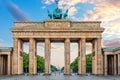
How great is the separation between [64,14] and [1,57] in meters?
23.6

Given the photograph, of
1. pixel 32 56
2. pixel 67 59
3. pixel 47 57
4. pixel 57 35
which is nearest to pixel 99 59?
pixel 67 59

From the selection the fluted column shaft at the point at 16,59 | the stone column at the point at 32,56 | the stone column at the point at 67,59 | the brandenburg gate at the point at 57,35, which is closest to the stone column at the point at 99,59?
the brandenburg gate at the point at 57,35

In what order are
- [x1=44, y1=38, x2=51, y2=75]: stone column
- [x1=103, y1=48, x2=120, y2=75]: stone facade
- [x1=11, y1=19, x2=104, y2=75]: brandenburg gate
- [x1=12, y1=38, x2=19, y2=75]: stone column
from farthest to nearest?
[x1=44, y1=38, x2=51, y2=75]: stone column, [x1=11, y1=19, x2=104, y2=75]: brandenburg gate, [x1=103, y1=48, x2=120, y2=75]: stone facade, [x1=12, y1=38, x2=19, y2=75]: stone column

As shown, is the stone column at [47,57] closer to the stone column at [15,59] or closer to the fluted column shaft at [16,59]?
the fluted column shaft at [16,59]

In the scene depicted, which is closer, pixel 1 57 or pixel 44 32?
pixel 44 32

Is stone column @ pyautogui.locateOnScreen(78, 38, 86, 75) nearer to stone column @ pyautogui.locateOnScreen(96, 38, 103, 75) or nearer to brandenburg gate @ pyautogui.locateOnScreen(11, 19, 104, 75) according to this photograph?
brandenburg gate @ pyautogui.locateOnScreen(11, 19, 104, 75)

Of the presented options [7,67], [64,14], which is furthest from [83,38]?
[7,67]

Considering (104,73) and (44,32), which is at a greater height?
(44,32)

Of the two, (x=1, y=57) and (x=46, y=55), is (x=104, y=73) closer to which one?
(x=46, y=55)

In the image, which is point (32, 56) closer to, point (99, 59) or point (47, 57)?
point (47, 57)

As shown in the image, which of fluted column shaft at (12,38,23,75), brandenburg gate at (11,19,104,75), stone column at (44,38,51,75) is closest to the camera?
fluted column shaft at (12,38,23,75)

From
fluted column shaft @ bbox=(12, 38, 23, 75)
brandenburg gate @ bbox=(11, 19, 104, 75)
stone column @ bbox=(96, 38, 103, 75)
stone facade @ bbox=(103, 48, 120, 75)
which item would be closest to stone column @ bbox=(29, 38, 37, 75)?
brandenburg gate @ bbox=(11, 19, 104, 75)

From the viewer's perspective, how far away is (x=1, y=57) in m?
85.4

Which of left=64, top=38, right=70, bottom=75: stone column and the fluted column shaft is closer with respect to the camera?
the fluted column shaft
